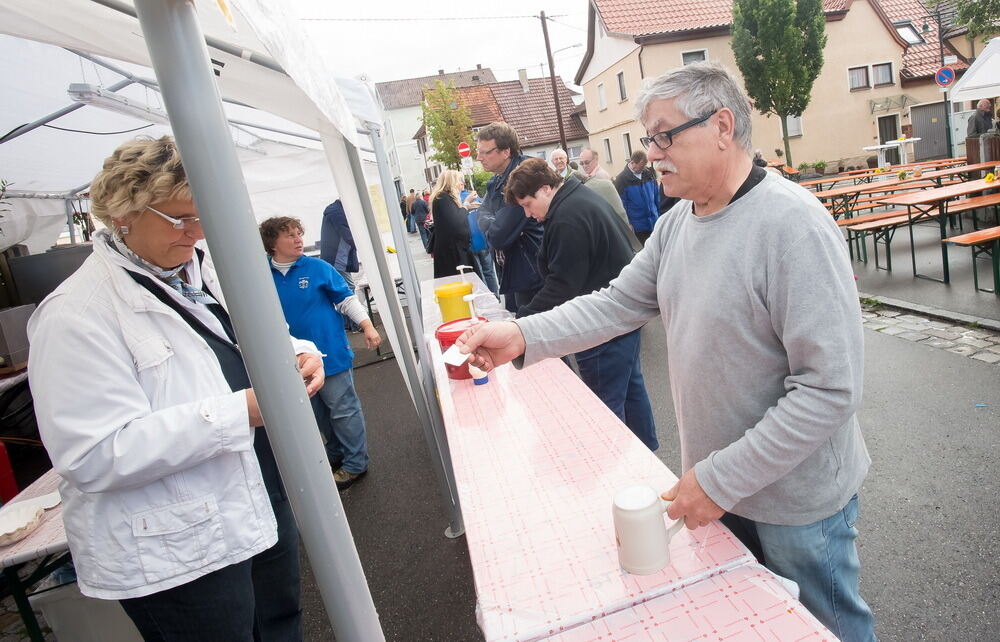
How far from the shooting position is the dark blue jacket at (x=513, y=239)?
153 inches

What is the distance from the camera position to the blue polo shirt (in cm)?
380

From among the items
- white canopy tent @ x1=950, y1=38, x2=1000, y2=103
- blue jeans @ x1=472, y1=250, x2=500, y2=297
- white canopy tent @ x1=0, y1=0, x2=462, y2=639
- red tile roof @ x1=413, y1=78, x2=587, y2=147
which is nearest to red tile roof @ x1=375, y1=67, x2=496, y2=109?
red tile roof @ x1=413, y1=78, x2=587, y2=147

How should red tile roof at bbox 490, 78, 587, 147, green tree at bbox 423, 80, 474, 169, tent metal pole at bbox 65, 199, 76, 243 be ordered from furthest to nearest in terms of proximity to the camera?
red tile roof at bbox 490, 78, 587, 147
green tree at bbox 423, 80, 474, 169
tent metal pole at bbox 65, 199, 76, 243

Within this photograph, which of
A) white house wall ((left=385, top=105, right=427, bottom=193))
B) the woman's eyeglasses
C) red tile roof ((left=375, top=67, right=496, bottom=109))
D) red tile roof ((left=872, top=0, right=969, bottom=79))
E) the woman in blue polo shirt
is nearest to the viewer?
the woman's eyeglasses

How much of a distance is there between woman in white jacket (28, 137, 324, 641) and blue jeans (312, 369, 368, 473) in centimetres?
229

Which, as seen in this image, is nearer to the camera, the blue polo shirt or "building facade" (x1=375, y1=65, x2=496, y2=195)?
the blue polo shirt

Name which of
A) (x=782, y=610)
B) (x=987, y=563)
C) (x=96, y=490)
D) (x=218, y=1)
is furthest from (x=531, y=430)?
(x=987, y=563)

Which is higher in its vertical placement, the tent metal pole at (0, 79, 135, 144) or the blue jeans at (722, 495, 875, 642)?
the tent metal pole at (0, 79, 135, 144)

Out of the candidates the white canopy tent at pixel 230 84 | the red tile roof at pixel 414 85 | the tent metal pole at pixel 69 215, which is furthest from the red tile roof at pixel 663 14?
the red tile roof at pixel 414 85

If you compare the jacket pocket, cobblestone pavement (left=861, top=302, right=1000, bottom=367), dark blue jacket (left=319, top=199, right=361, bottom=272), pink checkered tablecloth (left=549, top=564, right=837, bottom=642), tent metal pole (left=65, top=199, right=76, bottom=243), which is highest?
tent metal pole (left=65, top=199, right=76, bottom=243)

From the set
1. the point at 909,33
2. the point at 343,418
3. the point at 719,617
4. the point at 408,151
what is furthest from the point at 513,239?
the point at 408,151

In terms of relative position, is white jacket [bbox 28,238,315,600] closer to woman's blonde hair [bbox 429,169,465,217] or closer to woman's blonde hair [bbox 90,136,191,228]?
woman's blonde hair [bbox 90,136,191,228]

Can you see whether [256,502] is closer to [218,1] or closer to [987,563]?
[218,1]

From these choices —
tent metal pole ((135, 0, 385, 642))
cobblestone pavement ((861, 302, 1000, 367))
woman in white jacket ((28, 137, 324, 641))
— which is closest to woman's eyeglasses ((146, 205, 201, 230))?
woman in white jacket ((28, 137, 324, 641))
